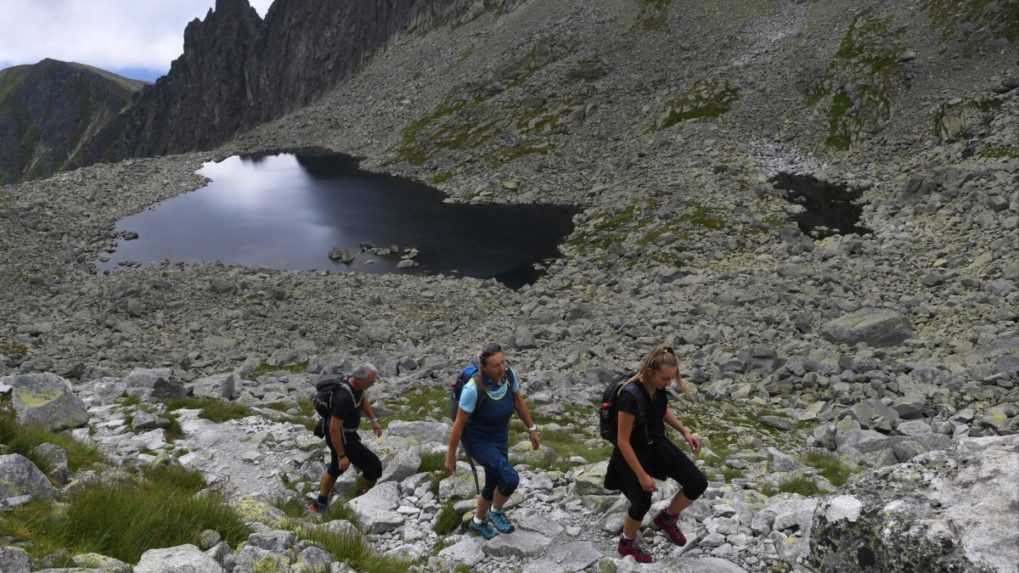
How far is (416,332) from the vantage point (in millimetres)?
31406

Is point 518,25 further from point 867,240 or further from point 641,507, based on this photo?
point 641,507

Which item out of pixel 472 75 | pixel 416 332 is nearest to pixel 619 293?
pixel 416 332

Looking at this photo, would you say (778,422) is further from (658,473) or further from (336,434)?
(336,434)

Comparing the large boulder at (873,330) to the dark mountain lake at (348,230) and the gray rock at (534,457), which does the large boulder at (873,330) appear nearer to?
the gray rock at (534,457)

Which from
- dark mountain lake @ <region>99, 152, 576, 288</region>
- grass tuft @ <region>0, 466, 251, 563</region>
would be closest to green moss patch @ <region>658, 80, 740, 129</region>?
dark mountain lake @ <region>99, 152, 576, 288</region>

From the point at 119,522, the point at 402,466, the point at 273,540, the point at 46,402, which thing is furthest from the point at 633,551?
the point at 46,402

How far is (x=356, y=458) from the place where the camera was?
11.0 meters

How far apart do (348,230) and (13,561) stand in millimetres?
54326

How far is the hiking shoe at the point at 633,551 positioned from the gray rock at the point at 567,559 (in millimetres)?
384

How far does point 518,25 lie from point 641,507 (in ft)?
357

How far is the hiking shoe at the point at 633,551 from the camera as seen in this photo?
323 inches

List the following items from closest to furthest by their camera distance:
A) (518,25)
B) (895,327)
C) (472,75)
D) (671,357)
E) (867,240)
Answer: (671,357) → (895,327) → (867,240) → (472,75) → (518,25)

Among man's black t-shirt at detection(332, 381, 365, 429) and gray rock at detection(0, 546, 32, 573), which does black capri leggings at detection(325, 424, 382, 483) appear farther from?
gray rock at detection(0, 546, 32, 573)

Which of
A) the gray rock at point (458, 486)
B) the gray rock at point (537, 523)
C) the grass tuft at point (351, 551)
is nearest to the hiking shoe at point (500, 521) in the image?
the gray rock at point (537, 523)
